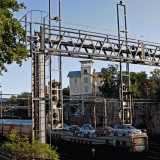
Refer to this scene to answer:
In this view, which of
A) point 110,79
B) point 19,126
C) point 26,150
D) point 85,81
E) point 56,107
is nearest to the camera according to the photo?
point 26,150

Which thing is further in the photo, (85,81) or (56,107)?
(85,81)

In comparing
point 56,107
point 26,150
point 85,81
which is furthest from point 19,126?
point 85,81

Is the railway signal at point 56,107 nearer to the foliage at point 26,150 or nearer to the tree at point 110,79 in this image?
the foliage at point 26,150

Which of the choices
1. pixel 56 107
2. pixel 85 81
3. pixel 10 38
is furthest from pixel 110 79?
pixel 10 38

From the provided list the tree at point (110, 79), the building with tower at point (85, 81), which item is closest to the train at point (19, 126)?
the tree at point (110, 79)

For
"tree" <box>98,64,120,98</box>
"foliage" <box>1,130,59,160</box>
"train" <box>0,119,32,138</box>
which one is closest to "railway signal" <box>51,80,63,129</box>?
"foliage" <box>1,130,59,160</box>

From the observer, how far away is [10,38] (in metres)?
12.7

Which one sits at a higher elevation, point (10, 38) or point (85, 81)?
point (85, 81)

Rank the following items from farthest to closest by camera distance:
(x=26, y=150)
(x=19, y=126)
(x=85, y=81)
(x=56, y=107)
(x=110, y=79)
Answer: (x=85, y=81) < (x=110, y=79) < (x=19, y=126) < (x=56, y=107) < (x=26, y=150)

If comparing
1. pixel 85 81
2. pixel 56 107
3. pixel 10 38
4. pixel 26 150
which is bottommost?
pixel 26 150

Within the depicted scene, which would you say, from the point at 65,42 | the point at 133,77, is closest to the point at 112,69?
the point at 133,77

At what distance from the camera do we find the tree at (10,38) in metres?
12.2

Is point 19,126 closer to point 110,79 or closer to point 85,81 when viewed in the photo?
point 110,79

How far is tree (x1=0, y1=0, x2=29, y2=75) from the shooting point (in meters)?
12.2
